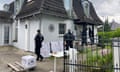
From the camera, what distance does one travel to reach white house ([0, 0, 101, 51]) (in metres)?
16.5

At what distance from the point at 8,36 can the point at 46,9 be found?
323 inches

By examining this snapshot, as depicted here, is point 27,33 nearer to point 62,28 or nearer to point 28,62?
point 62,28

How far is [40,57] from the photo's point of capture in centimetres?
1316

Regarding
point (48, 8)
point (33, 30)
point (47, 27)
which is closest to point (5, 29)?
point (33, 30)

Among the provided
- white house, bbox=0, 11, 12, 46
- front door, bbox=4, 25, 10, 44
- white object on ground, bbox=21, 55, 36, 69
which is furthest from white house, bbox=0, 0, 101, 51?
white object on ground, bbox=21, 55, 36, 69

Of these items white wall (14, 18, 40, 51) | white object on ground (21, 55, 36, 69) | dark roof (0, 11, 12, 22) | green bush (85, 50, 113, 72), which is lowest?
white object on ground (21, 55, 36, 69)

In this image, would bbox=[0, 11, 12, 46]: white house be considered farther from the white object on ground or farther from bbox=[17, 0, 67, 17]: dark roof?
the white object on ground

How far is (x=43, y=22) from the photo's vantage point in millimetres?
16359

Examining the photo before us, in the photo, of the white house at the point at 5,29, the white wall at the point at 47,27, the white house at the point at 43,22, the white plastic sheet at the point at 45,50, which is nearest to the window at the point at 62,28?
the white house at the point at 43,22

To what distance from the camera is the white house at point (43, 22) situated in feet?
54.1

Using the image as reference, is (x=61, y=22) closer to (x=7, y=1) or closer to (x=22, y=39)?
(x=22, y=39)

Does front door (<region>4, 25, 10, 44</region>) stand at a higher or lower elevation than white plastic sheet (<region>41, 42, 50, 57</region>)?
higher

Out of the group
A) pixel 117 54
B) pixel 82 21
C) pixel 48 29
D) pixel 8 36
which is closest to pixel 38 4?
pixel 48 29

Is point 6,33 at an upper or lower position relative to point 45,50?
upper
